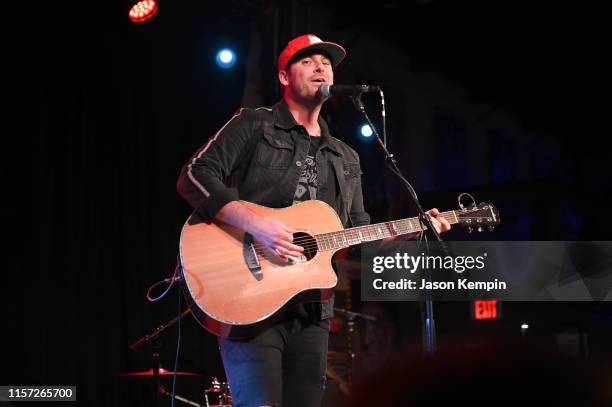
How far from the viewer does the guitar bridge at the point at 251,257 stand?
3.14 m

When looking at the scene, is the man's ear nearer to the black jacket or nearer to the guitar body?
the black jacket

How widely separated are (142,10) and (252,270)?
177 inches

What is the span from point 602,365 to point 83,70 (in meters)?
5.80

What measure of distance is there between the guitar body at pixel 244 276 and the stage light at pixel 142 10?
4.24 m

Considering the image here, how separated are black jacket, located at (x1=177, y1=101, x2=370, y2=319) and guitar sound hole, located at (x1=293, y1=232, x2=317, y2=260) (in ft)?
0.57

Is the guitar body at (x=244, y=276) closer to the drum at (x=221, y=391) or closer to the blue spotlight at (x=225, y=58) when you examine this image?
the drum at (x=221, y=391)

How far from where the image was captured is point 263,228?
121 inches

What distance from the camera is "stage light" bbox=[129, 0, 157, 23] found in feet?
22.2

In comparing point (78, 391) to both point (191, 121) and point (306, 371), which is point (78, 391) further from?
point (306, 371)

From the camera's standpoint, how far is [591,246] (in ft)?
27.1

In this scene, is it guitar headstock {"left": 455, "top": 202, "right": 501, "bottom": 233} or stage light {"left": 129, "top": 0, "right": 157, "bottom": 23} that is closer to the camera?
guitar headstock {"left": 455, "top": 202, "right": 501, "bottom": 233}

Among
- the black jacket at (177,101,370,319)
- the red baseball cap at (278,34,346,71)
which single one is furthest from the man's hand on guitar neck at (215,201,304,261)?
the red baseball cap at (278,34,346,71)

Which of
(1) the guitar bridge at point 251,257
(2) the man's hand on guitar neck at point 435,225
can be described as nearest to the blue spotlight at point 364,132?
(2) the man's hand on guitar neck at point 435,225

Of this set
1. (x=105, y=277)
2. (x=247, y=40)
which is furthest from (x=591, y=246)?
(x=105, y=277)
